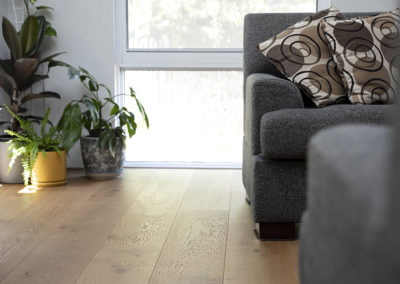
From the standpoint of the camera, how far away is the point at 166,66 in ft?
11.7

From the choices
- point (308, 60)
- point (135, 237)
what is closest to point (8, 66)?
point (135, 237)

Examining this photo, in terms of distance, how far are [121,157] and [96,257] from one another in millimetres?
1446

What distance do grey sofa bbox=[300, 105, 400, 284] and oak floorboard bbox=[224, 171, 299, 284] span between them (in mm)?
943

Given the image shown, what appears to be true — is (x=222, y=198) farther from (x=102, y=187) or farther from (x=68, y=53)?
(x=68, y=53)

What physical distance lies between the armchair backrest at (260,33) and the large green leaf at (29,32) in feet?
4.23

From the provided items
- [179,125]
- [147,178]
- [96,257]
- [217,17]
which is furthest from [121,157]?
[96,257]

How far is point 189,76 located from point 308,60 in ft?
4.47

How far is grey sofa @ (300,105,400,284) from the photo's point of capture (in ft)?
1.22

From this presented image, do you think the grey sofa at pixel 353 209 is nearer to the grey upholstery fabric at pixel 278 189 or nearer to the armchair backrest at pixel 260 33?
the grey upholstery fabric at pixel 278 189

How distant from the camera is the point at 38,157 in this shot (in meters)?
2.93

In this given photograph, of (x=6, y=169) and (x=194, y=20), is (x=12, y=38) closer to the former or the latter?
(x=6, y=169)

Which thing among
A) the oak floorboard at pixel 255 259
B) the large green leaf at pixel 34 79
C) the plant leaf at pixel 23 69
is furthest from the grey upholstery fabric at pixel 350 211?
the large green leaf at pixel 34 79

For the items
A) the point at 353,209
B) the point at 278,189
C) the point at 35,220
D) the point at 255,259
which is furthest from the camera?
the point at 35,220

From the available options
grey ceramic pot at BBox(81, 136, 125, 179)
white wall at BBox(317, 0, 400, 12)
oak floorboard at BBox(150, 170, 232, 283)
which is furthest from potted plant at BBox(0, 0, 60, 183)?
white wall at BBox(317, 0, 400, 12)
